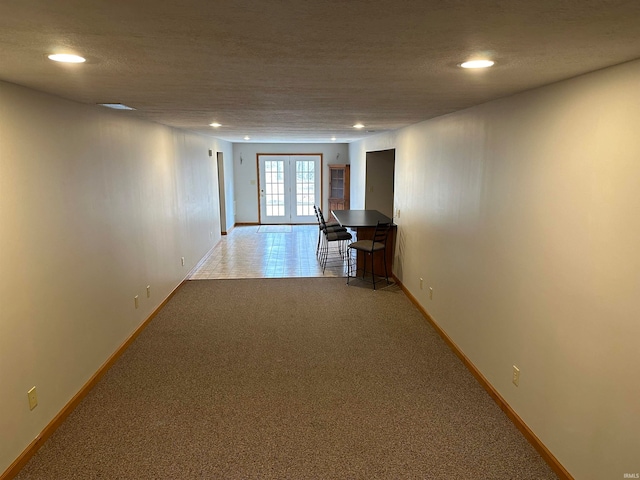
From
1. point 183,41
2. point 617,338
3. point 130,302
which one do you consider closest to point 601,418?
point 617,338

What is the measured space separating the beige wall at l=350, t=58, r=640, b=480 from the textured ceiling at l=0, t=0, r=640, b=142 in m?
0.26

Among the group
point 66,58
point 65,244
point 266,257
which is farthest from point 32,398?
point 266,257

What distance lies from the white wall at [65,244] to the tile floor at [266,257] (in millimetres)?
1921

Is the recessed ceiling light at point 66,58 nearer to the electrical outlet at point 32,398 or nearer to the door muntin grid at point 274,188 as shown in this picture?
the electrical outlet at point 32,398

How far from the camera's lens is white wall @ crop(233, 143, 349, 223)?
35.6 ft

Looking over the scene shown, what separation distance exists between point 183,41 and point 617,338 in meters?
2.19

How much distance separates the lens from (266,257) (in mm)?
7520

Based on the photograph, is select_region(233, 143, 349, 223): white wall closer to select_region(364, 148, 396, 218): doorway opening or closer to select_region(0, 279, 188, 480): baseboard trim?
select_region(364, 148, 396, 218): doorway opening

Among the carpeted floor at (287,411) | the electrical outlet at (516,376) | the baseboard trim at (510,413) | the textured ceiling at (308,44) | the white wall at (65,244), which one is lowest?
the carpeted floor at (287,411)

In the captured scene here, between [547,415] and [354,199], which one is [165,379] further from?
[354,199]

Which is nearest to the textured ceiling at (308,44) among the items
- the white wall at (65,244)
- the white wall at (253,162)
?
the white wall at (65,244)

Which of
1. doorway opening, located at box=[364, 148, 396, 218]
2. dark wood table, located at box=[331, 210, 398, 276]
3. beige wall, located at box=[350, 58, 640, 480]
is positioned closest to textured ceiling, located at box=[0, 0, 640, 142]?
beige wall, located at box=[350, 58, 640, 480]

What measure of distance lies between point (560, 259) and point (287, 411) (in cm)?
198

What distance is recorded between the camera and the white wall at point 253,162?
10.9 meters
